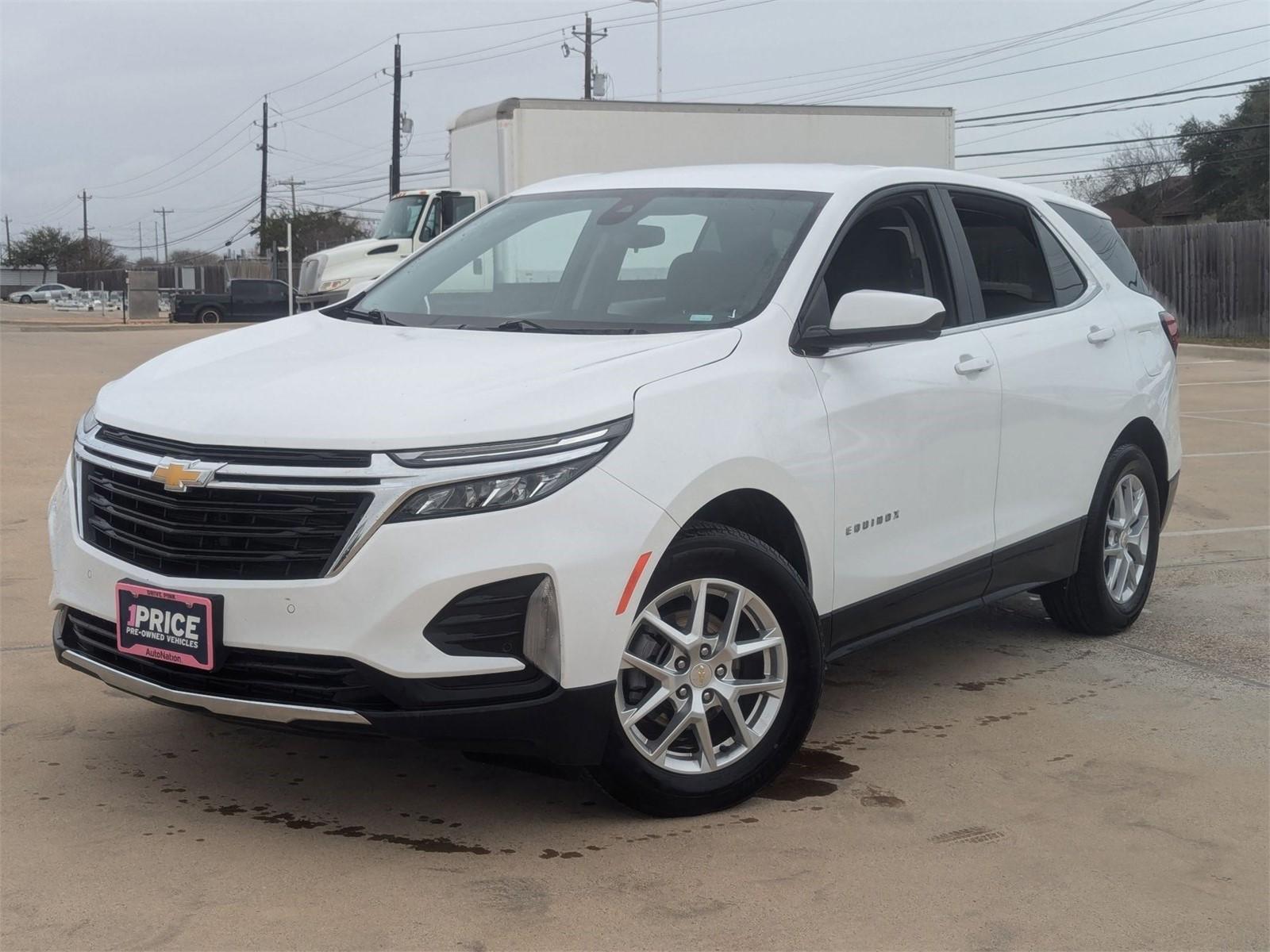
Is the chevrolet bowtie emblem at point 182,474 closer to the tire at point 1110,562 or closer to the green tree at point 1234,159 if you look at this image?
the tire at point 1110,562

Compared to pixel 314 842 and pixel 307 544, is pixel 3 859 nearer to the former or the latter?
pixel 314 842

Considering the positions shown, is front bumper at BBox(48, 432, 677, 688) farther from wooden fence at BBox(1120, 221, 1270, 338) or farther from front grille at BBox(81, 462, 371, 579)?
wooden fence at BBox(1120, 221, 1270, 338)

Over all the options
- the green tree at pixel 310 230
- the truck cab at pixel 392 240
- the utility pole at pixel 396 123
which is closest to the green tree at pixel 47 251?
the green tree at pixel 310 230

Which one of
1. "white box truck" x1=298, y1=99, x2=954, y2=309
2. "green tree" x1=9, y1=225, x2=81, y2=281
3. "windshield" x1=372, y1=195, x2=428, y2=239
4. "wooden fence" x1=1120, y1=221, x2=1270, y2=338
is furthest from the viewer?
"green tree" x1=9, y1=225, x2=81, y2=281

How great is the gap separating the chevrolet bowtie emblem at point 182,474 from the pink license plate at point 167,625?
0.26 metres

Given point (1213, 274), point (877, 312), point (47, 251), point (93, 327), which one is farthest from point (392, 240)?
point (47, 251)

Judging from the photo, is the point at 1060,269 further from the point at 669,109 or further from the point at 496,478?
the point at 669,109

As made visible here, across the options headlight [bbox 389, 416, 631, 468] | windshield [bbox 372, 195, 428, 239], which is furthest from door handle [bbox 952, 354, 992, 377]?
windshield [bbox 372, 195, 428, 239]

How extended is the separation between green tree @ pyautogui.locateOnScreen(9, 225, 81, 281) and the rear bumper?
112 meters

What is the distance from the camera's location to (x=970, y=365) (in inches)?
190

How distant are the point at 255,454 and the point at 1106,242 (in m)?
4.09

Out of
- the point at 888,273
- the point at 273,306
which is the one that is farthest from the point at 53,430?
the point at 273,306

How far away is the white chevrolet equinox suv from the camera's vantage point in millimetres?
3375

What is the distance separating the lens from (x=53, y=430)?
11.8 metres
